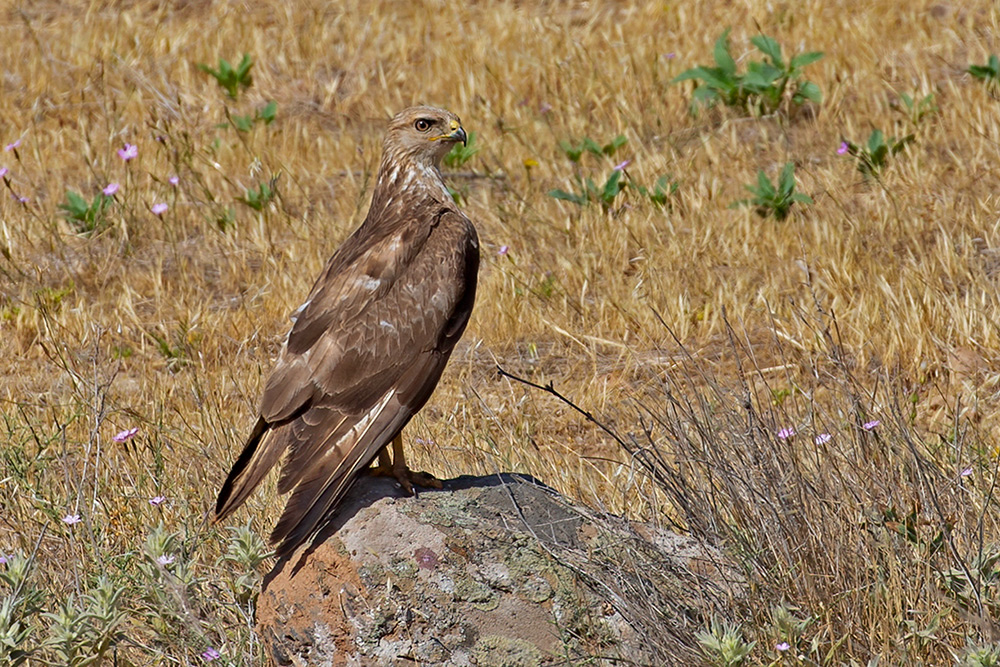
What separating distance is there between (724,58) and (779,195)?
145cm

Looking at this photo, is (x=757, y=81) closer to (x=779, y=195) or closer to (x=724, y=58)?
(x=724, y=58)

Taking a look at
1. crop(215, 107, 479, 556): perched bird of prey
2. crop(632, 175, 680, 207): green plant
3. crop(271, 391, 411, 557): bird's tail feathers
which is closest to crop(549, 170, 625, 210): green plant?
crop(632, 175, 680, 207): green plant

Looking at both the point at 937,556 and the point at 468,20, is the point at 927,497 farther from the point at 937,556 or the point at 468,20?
the point at 468,20

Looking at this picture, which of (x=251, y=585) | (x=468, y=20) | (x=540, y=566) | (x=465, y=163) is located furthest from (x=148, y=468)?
(x=468, y=20)

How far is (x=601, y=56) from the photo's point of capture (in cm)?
914

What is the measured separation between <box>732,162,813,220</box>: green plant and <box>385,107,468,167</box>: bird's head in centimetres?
245

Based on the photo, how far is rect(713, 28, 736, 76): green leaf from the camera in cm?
827

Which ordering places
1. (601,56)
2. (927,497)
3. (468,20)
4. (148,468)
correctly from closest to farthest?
1. (927,497)
2. (148,468)
3. (601,56)
4. (468,20)

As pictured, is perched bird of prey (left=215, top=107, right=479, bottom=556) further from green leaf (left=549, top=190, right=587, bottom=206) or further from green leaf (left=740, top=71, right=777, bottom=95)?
green leaf (left=740, top=71, right=777, bottom=95)

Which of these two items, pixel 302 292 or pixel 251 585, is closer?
pixel 251 585

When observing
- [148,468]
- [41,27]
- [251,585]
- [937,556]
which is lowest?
[41,27]

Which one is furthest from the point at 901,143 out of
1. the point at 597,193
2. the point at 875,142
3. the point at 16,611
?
the point at 16,611

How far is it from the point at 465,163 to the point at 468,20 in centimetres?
198

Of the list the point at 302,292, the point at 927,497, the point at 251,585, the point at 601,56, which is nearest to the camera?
the point at 927,497
